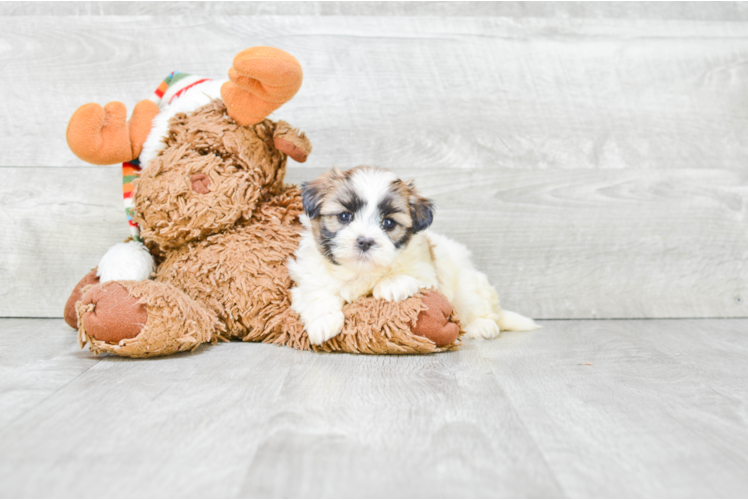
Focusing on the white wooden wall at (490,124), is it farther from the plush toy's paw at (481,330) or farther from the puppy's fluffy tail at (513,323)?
the plush toy's paw at (481,330)

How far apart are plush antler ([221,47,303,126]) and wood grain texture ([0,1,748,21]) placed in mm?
692

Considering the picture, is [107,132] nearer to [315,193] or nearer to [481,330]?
[315,193]

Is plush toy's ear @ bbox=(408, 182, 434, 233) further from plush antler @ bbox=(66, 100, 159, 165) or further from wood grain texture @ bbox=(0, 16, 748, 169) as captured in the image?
plush antler @ bbox=(66, 100, 159, 165)

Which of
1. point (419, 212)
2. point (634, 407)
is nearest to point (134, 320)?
point (419, 212)

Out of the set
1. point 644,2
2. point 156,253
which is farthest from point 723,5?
point 156,253

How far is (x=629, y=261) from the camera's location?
221 cm

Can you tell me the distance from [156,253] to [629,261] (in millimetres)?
1622

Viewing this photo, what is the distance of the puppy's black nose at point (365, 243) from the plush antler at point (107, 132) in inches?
27.4

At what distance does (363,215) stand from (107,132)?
2.33 ft

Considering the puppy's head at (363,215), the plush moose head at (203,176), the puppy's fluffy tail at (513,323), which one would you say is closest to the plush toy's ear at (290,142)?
the plush moose head at (203,176)

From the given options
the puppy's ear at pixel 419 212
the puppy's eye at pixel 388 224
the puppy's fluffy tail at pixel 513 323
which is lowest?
the puppy's fluffy tail at pixel 513 323

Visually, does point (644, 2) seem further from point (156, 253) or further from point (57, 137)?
point (57, 137)

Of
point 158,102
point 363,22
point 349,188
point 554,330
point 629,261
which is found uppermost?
point 363,22

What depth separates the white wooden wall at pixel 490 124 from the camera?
81.7 inches
